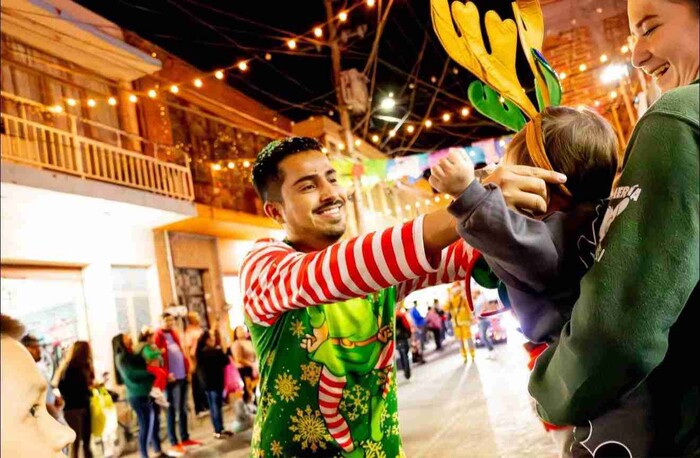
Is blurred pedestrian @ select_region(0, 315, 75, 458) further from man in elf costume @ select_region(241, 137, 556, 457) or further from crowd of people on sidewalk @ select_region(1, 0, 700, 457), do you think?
man in elf costume @ select_region(241, 137, 556, 457)

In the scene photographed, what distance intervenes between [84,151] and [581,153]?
11.3 meters

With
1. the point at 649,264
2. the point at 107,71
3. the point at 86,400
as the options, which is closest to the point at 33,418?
the point at 649,264

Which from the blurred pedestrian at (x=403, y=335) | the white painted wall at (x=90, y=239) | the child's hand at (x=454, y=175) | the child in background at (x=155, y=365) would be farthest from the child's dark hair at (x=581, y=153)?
the blurred pedestrian at (x=403, y=335)

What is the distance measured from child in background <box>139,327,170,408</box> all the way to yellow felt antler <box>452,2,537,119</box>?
757 centimetres

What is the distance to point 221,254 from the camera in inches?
635

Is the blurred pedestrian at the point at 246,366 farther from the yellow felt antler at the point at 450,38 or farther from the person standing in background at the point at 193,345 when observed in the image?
the yellow felt antler at the point at 450,38

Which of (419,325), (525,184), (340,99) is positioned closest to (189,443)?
(340,99)

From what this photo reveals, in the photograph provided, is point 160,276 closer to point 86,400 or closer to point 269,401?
point 86,400

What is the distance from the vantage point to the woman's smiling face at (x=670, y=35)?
3.19 ft

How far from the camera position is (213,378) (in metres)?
9.16

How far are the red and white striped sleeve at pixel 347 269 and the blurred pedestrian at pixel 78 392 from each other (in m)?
6.30

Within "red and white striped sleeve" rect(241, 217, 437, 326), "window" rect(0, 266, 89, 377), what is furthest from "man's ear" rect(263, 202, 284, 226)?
"window" rect(0, 266, 89, 377)

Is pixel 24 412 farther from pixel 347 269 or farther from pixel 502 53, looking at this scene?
pixel 502 53

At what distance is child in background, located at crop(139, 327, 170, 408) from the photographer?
8069 mm
